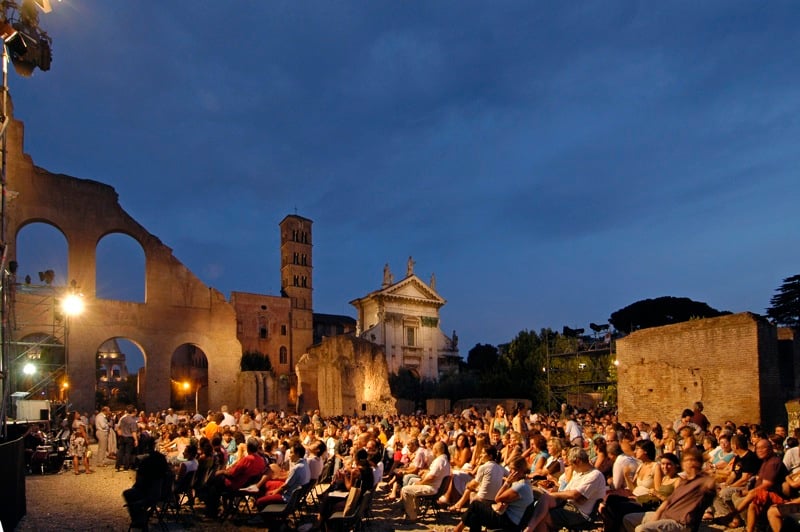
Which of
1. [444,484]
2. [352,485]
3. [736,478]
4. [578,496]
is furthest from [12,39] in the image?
[736,478]

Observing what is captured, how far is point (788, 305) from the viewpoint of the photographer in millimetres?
44188

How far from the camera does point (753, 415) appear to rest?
1652 centimetres

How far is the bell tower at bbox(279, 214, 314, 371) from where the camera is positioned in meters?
59.0

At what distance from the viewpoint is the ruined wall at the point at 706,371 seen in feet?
54.9

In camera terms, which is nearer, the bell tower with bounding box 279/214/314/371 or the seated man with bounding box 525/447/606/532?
the seated man with bounding box 525/447/606/532

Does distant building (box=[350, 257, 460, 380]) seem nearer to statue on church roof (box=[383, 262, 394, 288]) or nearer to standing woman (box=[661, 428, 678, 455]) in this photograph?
statue on church roof (box=[383, 262, 394, 288])

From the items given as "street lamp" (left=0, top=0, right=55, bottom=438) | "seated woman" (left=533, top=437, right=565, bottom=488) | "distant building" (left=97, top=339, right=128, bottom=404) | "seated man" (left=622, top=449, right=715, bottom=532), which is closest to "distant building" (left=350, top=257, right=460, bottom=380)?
"distant building" (left=97, top=339, right=128, bottom=404)

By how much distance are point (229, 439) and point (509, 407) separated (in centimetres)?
2072

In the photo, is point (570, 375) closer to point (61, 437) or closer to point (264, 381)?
point (264, 381)

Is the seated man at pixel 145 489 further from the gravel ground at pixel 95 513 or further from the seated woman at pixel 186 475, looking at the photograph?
the seated woman at pixel 186 475

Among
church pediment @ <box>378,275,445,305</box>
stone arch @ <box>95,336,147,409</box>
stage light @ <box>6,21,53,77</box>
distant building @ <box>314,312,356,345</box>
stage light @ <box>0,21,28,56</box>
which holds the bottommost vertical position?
stone arch @ <box>95,336,147,409</box>

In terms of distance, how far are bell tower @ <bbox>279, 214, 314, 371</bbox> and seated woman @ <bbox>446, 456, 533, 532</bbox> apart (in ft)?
173

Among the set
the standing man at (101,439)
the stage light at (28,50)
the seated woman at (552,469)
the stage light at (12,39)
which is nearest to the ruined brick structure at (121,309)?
the standing man at (101,439)

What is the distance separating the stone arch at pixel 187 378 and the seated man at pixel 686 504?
49006mm
